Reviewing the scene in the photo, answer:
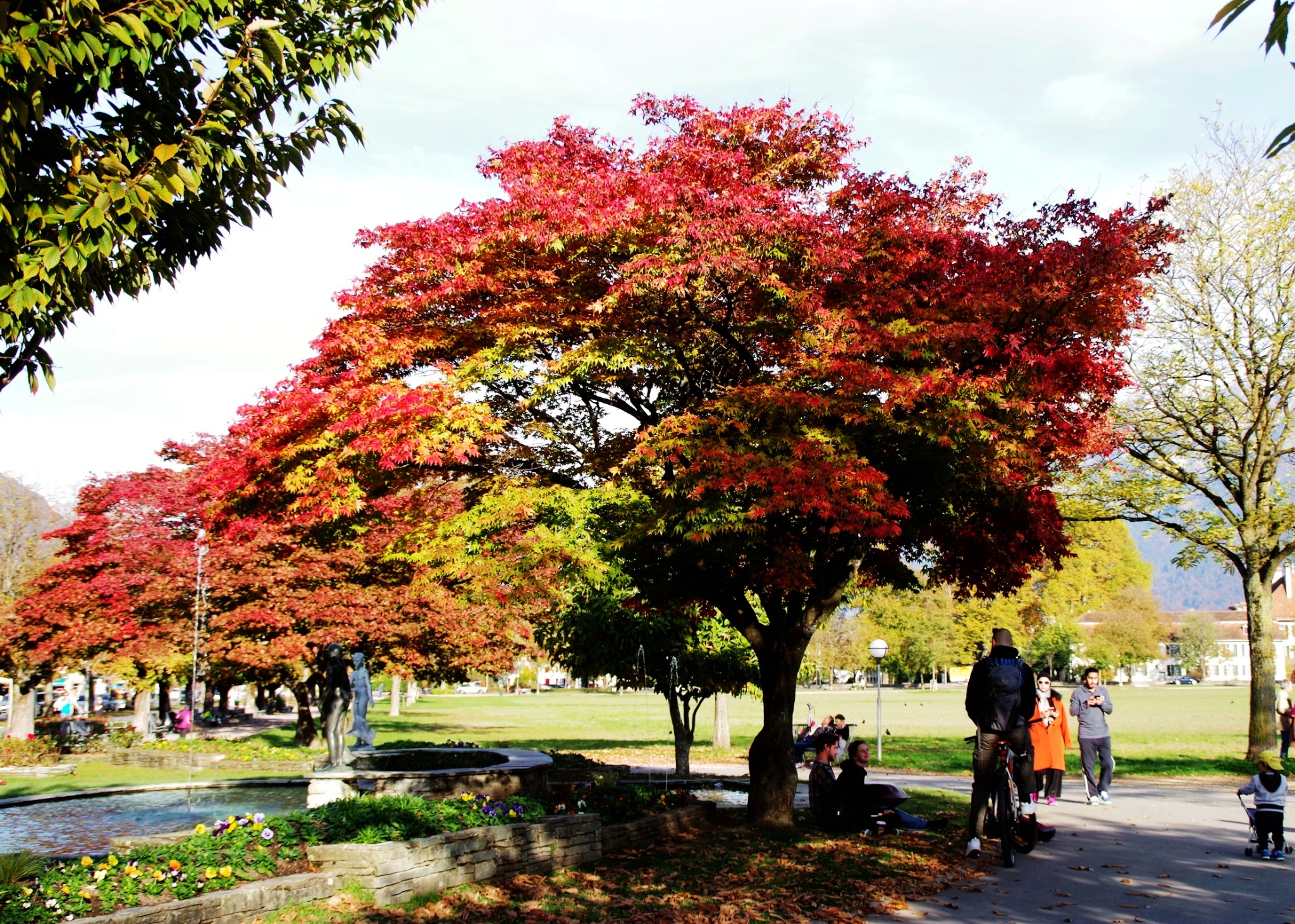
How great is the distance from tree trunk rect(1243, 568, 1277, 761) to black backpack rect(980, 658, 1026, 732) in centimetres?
1198

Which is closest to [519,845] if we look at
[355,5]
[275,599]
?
[355,5]

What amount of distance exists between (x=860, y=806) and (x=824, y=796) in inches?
18.3

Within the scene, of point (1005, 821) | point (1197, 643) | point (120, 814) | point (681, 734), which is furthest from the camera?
point (1197, 643)

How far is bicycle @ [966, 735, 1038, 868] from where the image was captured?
9.03 metres

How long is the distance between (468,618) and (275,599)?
4917 millimetres

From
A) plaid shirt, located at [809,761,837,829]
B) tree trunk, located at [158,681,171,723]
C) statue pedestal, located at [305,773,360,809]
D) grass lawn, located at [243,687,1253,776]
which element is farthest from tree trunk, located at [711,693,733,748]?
tree trunk, located at [158,681,171,723]

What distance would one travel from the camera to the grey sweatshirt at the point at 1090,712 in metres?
13.9

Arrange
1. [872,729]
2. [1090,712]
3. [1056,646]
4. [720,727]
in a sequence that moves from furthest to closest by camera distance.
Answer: [1056,646] → [872,729] → [720,727] → [1090,712]

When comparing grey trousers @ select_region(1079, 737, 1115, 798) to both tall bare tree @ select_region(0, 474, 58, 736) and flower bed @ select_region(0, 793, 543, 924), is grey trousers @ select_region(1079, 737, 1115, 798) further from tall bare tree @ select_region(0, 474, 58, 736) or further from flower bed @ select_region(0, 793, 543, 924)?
tall bare tree @ select_region(0, 474, 58, 736)

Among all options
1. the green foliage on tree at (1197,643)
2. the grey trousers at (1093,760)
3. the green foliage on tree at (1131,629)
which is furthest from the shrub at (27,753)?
the green foliage on tree at (1197,643)

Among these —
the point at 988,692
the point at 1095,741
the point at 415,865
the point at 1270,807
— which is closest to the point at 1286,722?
the point at 1095,741

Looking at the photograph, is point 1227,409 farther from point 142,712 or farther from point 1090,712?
point 142,712

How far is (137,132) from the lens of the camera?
19.9ft

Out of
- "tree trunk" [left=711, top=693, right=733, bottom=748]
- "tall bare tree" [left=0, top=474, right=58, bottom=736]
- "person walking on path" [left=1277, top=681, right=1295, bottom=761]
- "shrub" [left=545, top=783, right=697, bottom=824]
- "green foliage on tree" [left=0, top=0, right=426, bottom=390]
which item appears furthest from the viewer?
"tall bare tree" [left=0, top=474, right=58, bottom=736]
